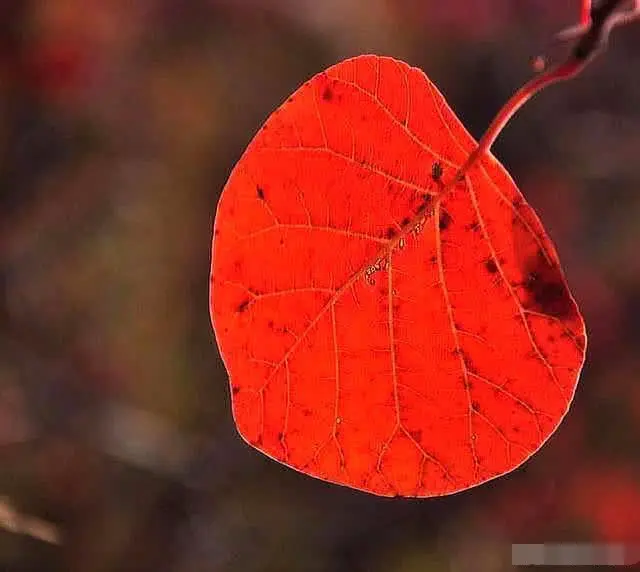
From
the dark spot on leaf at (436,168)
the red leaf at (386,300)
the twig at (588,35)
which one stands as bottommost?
the red leaf at (386,300)

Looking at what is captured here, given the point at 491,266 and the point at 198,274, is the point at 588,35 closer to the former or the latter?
the point at 491,266

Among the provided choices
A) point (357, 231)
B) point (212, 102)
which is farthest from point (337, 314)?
point (212, 102)

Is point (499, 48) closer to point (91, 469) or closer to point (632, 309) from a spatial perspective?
point (632, 309)

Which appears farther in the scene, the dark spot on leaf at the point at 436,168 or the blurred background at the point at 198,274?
the blurred background at the point at 198,274

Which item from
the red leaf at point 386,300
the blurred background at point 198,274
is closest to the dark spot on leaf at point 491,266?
the red leaf at point 386,300

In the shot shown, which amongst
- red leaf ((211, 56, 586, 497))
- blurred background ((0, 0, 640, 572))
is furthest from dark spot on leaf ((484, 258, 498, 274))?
blurred background ((0, 0, 640, 572))

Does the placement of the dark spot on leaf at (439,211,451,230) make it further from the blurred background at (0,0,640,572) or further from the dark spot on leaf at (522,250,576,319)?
the blurred background at (0,0,640,572)

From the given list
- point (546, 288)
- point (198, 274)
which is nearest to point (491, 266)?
point (546, 288)

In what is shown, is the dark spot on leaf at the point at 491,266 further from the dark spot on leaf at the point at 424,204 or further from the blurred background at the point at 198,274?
the blurred background at the point at 198,274
